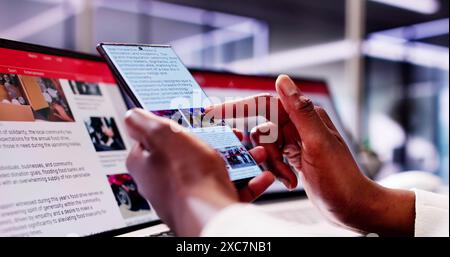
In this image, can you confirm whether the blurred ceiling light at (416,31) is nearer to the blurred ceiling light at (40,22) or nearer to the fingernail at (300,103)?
the blurred ceiling light at (40,22)

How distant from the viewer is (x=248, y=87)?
1.10 meters

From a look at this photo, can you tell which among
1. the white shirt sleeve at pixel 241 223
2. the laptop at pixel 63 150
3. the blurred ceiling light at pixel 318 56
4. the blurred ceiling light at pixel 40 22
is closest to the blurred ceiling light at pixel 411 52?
the blurred ceiling light at pixel 318 56

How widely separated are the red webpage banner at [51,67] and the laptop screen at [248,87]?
24 centimetres

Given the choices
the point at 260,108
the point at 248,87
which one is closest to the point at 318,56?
the point at 248,87

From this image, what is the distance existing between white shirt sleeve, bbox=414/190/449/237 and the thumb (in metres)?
0.20

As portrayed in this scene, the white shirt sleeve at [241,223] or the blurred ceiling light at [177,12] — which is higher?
the blurred ceiling light at [177,12]

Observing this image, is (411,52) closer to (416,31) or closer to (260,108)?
(416,31)

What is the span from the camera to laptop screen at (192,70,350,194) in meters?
1.02

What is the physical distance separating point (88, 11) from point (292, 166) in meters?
0.78

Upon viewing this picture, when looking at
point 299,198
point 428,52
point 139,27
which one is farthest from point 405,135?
point 299,198

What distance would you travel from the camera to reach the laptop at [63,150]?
582 mm

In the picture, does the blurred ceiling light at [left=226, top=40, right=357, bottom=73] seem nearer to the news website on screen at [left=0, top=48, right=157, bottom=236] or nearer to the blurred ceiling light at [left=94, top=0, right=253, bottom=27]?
the blurred ceiling light at [left=94, top=0, right=253, bottom=27]

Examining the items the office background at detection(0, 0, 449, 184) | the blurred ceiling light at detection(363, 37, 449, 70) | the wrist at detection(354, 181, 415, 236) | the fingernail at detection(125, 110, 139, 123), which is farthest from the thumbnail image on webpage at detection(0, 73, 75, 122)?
the blurred ceiling light at detection(363, 37, 449, 70)

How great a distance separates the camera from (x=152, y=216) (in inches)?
30.1
